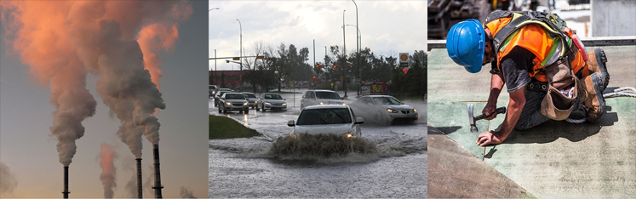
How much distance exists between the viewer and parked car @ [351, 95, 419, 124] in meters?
6.72

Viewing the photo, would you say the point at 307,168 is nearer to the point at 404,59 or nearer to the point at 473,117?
the point at 404,59

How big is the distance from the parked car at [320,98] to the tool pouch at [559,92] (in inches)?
102

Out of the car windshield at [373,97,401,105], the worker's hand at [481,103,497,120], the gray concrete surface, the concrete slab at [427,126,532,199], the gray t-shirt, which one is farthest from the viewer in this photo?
the gray concrete surface

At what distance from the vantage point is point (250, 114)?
265 inches

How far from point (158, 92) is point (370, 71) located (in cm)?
260

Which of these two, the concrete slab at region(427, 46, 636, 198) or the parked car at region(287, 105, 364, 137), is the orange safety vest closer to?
the concrete slab at region(427, 46, 636, 198)

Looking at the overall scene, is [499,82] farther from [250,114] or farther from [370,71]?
[250,114]

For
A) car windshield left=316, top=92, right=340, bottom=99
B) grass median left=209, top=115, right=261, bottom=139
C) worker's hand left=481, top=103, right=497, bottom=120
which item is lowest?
grass median left=209, top=115, right=261, bottom=139

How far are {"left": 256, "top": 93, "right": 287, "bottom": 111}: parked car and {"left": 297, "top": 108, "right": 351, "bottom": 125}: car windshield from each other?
13.1 inches

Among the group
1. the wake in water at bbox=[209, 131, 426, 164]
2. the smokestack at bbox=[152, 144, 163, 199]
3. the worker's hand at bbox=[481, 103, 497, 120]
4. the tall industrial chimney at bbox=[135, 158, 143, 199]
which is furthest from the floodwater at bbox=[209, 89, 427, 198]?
the worker's hand at bbox=[481, 103, 497, 120]

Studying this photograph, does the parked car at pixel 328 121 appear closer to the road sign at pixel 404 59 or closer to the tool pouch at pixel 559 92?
the road sign at pixel 404 59

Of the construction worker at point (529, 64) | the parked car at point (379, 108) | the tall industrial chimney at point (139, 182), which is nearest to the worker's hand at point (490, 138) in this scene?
the construction worker at point (529, 64)

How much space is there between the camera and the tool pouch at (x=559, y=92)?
14.4ft

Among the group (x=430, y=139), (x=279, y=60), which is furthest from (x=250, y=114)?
(x=430, y=139)
